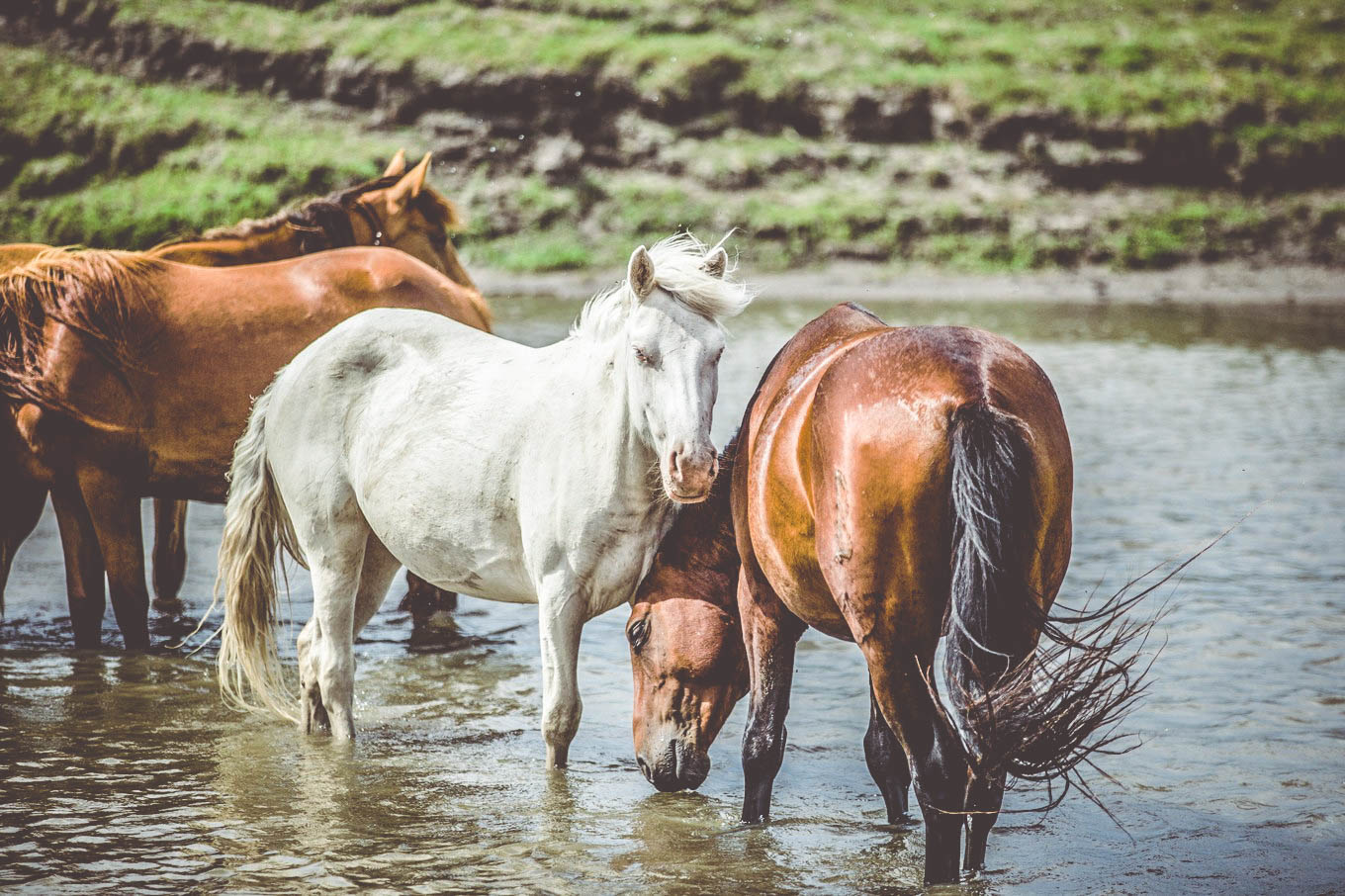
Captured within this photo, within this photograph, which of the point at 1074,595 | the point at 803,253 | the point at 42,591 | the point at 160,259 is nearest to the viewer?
the point at 160,259

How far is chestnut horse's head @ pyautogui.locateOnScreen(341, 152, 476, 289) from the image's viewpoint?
8.38 meters

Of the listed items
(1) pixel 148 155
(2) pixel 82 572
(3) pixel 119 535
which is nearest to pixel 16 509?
(2) pixel 82 572

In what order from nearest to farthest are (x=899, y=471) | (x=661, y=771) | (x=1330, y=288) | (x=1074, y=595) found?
(x=899, y=471) → (x=661, y=771) → (x=1074, y=595) → (x=1330, y=288)

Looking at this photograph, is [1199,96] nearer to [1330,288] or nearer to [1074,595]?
[1330,288]

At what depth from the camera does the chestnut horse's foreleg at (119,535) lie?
7.02 metres

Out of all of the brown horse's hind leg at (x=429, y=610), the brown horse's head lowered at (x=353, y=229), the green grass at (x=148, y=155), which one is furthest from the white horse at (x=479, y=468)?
the green grass at (x=148, y=155)

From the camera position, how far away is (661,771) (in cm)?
482

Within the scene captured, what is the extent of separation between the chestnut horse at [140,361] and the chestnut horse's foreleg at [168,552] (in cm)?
100

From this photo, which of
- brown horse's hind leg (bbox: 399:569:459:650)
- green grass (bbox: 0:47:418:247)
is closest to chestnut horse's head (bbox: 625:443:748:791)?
brown horse's hind leg (bbox: 399:569:459:650)

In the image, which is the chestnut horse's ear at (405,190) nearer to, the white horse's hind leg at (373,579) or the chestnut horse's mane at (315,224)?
the chestnut horse's mane at (315,224)

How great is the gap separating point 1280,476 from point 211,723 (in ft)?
27.1

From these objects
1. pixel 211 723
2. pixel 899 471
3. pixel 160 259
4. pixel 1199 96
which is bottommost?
pixel 211 723

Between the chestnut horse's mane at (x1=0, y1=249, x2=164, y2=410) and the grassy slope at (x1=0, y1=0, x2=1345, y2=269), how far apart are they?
19717 mm

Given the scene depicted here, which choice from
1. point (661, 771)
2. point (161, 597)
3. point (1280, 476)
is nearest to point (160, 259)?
point (161, 597)
